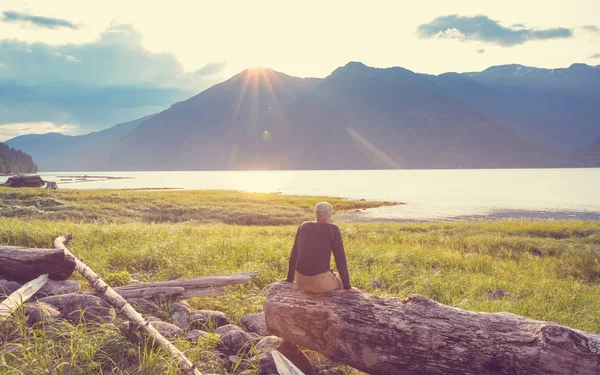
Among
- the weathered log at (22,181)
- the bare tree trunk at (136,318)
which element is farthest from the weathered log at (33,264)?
the weathered log at (22,181)

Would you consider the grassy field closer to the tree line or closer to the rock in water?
the rock in water

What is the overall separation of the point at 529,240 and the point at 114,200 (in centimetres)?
5293

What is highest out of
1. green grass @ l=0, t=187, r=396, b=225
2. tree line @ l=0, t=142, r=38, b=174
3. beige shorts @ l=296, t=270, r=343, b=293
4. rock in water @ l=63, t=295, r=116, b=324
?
tree line @ l=0, t=142, r=38, b=174

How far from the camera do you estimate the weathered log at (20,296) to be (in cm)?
697

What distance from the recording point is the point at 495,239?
84.3 feet

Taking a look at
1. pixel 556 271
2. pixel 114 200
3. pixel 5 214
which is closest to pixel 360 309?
pixel 556 271

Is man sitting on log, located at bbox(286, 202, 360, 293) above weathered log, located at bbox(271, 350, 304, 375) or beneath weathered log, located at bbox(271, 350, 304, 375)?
above

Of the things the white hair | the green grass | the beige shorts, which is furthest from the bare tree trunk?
the green grass

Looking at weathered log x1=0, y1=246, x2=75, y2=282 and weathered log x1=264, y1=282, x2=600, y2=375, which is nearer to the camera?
weathered log x1=264, y1=282, x2=600, y2=375

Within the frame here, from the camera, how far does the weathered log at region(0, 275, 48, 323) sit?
Answer: 22.9 ft

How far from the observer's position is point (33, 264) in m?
9.28

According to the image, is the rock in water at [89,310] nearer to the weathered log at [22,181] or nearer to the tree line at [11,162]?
the weathered log at [22,181]

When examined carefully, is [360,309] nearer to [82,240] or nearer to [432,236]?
[82,240]

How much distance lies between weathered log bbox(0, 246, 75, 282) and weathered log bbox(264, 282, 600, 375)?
6.23m
